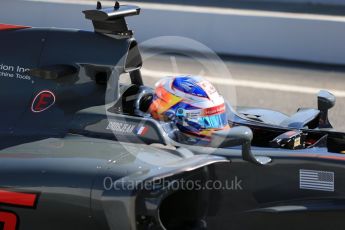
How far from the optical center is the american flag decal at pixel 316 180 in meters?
3.22

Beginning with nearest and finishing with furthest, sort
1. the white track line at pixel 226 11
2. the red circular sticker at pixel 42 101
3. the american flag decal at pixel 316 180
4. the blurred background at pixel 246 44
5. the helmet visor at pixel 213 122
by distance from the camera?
the american flag decal at pixel 316 180 → the helmet visor at pixel 213 122 → the red circular sticker at pixel 42 101 → the blurred background at pixel 246 44 → the white track line at pixel 226 11

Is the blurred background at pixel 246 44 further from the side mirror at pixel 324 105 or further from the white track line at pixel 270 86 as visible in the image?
the side mirror at pixel 324 105

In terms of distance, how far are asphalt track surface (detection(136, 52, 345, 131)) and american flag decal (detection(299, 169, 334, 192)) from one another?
3.18 meters

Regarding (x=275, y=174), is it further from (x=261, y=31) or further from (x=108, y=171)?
(x=261, y=31)

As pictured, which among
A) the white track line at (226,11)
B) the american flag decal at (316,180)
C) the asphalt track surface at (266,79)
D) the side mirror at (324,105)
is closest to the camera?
the american flag decal at (316,180)

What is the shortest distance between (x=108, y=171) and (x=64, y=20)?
26.9 feet

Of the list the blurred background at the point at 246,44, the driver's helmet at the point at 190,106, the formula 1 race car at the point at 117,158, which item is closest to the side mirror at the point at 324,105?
the formula 1 race car at the point at 117,158

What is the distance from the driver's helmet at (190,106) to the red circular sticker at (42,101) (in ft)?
1.99

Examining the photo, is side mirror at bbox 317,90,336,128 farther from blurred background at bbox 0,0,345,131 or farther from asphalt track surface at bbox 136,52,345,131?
blurred background at bbox 0,0,345,131

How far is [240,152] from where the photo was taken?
3.29 meters

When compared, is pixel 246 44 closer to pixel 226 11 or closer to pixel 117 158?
pixel 226 11

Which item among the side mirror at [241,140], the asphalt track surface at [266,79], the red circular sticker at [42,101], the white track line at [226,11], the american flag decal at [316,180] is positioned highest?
the side mirror at [241,140]

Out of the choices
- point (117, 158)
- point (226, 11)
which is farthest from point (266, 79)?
point (117, 158)

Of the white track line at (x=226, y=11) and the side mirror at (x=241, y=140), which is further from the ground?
the side mirror at (x=241, y=140)
